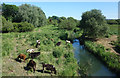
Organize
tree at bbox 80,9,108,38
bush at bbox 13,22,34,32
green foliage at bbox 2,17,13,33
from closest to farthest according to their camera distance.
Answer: tree at bbox 80,9,108,38
green foliage at bbox 2,17,13,33
bush at bbox 13,22,34,32

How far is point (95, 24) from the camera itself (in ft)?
65.5

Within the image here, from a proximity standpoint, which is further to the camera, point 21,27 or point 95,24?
point 21,27

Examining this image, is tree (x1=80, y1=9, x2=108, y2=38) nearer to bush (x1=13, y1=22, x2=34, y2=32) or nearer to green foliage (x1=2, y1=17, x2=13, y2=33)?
bush (x1=13, y1=22, x2=34, y2=32)

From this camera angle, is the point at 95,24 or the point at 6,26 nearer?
the point at 95,24

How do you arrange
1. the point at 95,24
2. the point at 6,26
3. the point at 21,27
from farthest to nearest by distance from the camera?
the point at 21,27, the point at 6,26, the point at 95,24

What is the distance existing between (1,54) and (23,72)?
366 cm

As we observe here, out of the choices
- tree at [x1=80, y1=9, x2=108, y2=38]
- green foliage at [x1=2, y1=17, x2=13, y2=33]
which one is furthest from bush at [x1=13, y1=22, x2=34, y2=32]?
tree at [x1=80, y1=9, x2=108, y2=38]

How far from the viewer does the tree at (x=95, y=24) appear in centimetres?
1995

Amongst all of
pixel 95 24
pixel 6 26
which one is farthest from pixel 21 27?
pixel 95 24

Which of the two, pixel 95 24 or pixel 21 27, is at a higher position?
pixel 21 27

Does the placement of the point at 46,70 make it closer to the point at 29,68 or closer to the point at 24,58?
the point at 29,68

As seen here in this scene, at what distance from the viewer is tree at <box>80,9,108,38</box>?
20.0 meters

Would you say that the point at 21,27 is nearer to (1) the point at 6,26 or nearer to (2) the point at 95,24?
(1) the point at 6,26

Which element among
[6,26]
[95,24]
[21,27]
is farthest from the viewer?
[21,27]
